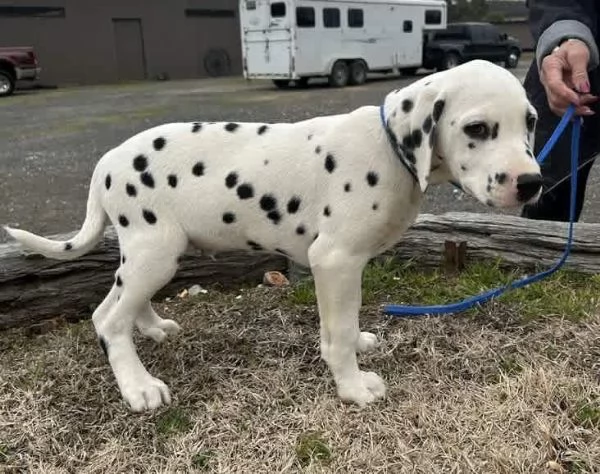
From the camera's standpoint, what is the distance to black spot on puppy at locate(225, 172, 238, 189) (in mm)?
2762

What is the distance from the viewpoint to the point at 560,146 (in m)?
3.70

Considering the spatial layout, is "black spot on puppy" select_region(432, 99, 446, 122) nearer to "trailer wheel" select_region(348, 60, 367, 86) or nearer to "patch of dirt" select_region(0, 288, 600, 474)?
"patch of dirt" select_region(0, 288, 600, 474)

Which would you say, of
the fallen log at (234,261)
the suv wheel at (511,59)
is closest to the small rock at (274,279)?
the fallen log at (234,261)

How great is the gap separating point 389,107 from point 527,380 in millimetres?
1324

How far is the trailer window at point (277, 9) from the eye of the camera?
17.9 meters

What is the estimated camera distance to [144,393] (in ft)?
9.63

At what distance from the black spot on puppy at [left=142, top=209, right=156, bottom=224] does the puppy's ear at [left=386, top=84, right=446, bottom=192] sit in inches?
40.4

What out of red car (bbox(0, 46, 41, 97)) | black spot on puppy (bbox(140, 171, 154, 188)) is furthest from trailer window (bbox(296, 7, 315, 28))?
black spot on puppy (bbox(140, 171, 154, 188))

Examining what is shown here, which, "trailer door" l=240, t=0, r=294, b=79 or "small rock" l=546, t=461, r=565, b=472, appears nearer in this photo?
"small rock" l=546, t=461, r=565, b=472

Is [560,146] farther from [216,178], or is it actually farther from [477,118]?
A: [216,178]

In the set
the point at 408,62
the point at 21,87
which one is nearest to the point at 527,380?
the point at 408,62

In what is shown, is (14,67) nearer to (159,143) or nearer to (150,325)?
(150,325)

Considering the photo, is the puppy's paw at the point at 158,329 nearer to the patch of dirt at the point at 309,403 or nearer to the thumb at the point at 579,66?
the patch of dirt at the point at 309,403

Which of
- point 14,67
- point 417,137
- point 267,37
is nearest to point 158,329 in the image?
point 417,137
